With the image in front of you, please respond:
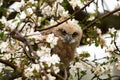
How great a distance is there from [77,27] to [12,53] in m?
1.11

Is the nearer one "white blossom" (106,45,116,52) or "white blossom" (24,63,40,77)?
"white blossom" (24,63,40,77)

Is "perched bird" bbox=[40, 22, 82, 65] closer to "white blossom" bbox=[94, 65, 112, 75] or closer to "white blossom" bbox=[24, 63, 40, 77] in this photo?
"white blossom" bbox=[94, 65, 112, 75]

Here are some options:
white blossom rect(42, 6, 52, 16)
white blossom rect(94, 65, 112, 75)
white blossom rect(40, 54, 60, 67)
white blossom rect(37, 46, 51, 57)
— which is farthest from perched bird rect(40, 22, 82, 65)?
white blossom rect(40, 54, 60, 67)

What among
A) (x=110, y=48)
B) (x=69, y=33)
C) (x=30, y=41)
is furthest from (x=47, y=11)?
(x=69, y=33)

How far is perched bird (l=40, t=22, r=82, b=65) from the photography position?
2893 millimetres

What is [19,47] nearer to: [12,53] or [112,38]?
[12,53]

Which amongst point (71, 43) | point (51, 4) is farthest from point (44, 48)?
point (71, 43)

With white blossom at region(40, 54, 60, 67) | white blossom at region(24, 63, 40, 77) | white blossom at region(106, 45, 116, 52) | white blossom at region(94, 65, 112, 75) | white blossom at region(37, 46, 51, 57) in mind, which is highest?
white blossom at region(106, 45, 116, 52)

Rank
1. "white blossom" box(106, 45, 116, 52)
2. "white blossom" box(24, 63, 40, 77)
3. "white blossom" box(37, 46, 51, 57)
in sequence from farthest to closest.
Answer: "white blossom" box(106, 45, 116, 52) < "white blossom" box(37, 46, 51, 57) < "white blossom" box(24, 63, 40, 77)

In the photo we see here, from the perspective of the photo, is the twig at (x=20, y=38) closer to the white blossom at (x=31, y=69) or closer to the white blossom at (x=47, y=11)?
the white blossom at (x=31, y=69)

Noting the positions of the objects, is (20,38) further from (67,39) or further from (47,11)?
(67,39)

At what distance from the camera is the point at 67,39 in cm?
305

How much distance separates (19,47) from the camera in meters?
1.95

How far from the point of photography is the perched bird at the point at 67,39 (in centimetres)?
289
